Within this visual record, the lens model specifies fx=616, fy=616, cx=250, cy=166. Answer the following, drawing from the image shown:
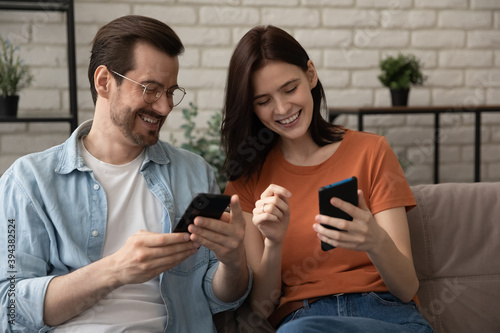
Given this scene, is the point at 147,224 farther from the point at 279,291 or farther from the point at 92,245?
the point at 279,291

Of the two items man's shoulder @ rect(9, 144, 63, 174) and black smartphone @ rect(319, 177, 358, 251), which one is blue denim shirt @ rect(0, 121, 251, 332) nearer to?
man's shoulder @ rect(9, 144, 63, 174)

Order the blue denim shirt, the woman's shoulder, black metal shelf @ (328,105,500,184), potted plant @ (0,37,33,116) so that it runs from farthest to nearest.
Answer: black metal shelf @ (328,105,500,184)
potted plant @ (0,37,33,116)
the woman's shoulder
the blue denim shirt

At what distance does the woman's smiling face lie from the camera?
1.71m

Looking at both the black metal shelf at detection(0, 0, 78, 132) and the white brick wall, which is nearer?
the black metal shelf at detection(0, 0, 78, 132)

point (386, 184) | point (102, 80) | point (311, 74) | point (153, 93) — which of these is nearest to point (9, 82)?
point (102, 80)

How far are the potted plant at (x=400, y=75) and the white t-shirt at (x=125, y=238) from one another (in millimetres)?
1893

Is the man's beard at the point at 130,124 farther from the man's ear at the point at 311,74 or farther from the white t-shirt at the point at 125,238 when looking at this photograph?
the man's ear at the point at 311,74

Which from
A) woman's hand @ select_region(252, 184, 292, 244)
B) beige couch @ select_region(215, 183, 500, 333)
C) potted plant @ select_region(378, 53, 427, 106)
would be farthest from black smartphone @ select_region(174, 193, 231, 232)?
potted plant @ select_region(378, 53, 427, 106)

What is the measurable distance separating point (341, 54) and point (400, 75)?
1.18ft

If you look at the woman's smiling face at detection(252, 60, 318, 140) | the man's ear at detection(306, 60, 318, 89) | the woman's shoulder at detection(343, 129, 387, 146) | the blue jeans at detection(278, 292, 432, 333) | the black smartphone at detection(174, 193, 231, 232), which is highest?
the man's ear at detection(306, 60, 318, 89)

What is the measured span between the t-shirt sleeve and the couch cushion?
0.23 metres

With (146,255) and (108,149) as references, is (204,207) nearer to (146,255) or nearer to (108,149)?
(146,255)

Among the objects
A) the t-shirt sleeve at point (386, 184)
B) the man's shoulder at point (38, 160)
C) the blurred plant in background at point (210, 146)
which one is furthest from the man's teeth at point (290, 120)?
the blurred plant in background at point (210, 146)

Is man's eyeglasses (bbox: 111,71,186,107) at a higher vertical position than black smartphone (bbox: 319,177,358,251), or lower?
higher
